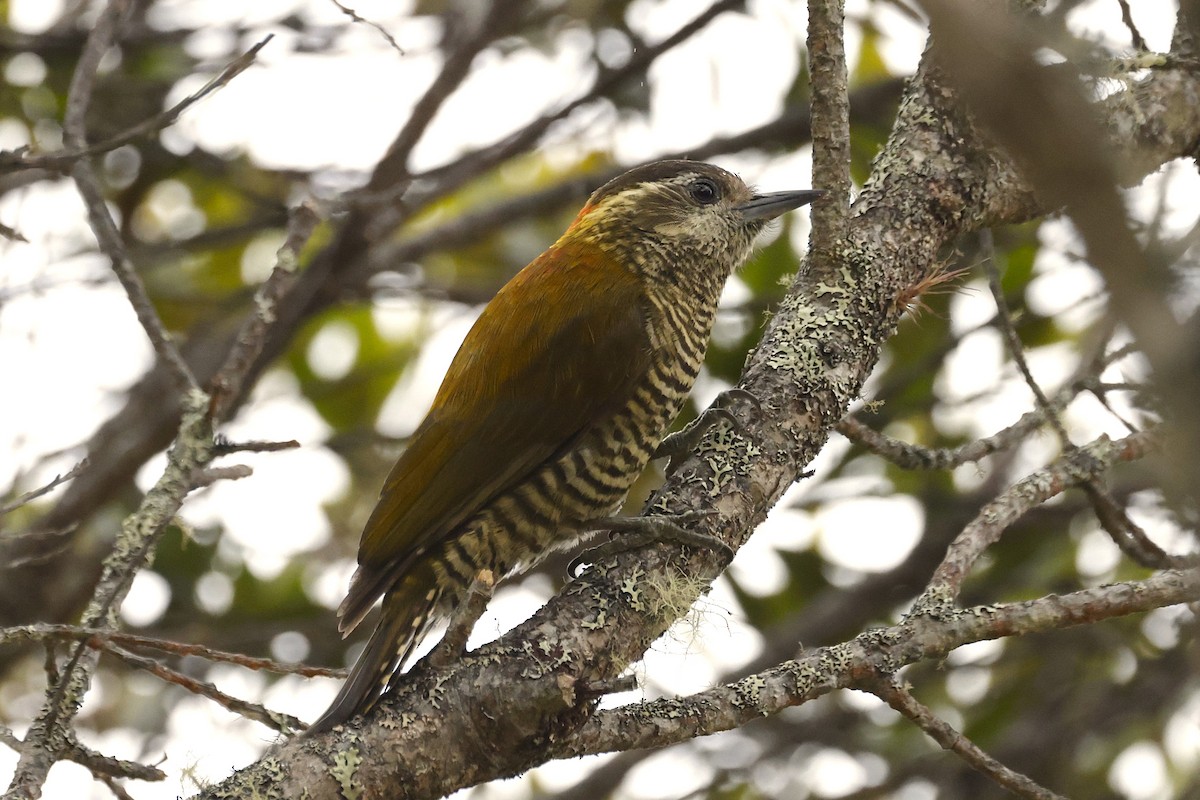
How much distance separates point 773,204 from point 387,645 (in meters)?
1.90

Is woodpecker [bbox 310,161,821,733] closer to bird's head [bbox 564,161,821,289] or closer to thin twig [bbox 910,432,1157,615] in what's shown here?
bird's head [bbox 564,161,821,289]

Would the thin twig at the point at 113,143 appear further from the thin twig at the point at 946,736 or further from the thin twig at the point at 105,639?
the thin twig at the point at 946,736

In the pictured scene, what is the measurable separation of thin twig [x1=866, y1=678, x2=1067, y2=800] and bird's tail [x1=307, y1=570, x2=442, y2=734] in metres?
0.99

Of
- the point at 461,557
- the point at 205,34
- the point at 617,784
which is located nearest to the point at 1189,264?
the point at 461,557

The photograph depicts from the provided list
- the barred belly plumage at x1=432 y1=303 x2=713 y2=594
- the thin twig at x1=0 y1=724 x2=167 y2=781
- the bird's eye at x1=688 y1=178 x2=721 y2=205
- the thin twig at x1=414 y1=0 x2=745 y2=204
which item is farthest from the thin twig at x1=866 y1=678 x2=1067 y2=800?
the thin twig at x1=414 y1=0 x2=745 y2=204

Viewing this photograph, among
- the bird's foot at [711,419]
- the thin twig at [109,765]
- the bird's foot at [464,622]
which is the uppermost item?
the bird's foot at [711,419]

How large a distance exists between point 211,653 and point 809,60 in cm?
177

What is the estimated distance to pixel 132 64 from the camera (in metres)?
5.45

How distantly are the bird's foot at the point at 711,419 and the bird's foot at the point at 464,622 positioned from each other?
91 centimetres

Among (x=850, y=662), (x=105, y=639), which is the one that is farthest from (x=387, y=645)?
(x=850, y=662)

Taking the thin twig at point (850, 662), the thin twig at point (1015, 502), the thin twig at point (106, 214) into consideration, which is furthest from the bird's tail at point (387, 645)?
the thin twig at point (1015, 502)

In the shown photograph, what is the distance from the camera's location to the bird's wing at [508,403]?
3309 millimetres

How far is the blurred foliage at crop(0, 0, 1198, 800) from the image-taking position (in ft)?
14.3

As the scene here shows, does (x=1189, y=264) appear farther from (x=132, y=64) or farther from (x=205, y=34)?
(x=132, y=64)
